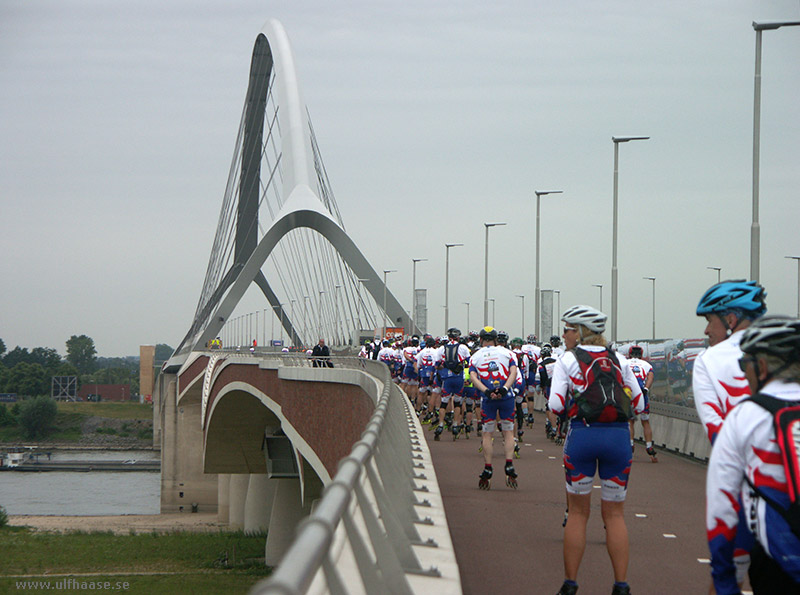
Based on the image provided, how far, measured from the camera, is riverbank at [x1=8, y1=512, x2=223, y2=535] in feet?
169

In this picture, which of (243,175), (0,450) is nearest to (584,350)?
(243,175)

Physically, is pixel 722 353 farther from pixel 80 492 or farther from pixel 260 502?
pixel 80 492

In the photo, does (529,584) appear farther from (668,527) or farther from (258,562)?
(258,562)

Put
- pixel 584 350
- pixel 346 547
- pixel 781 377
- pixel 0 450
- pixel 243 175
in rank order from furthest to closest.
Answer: pixel 0 450 < pixel 243 175 < pixel 584 350 < pixel 346 547 < pixel 781 377

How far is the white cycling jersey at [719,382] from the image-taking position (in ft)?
16.0

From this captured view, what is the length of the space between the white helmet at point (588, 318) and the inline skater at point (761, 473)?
A: 3.06m

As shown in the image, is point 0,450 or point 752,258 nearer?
point 752,258

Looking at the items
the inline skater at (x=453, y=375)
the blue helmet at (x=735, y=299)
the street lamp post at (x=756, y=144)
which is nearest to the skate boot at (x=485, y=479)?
the inline skater at (x=453, y=375)

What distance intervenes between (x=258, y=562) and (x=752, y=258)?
27.9 m

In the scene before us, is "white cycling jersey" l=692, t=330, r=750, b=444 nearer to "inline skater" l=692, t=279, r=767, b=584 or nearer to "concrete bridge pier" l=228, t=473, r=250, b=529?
"inline skater" l=692, t=279, r=767, b=584

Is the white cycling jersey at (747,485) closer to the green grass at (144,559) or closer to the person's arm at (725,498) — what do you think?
the person's arm at (725,498)

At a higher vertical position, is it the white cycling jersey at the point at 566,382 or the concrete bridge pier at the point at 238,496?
the white cycling jersey at the point at 566,382

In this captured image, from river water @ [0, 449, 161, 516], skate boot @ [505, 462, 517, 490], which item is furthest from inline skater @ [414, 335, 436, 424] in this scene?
river water @ [0, 449, 161, 516]

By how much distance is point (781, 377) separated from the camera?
3.55 metres
